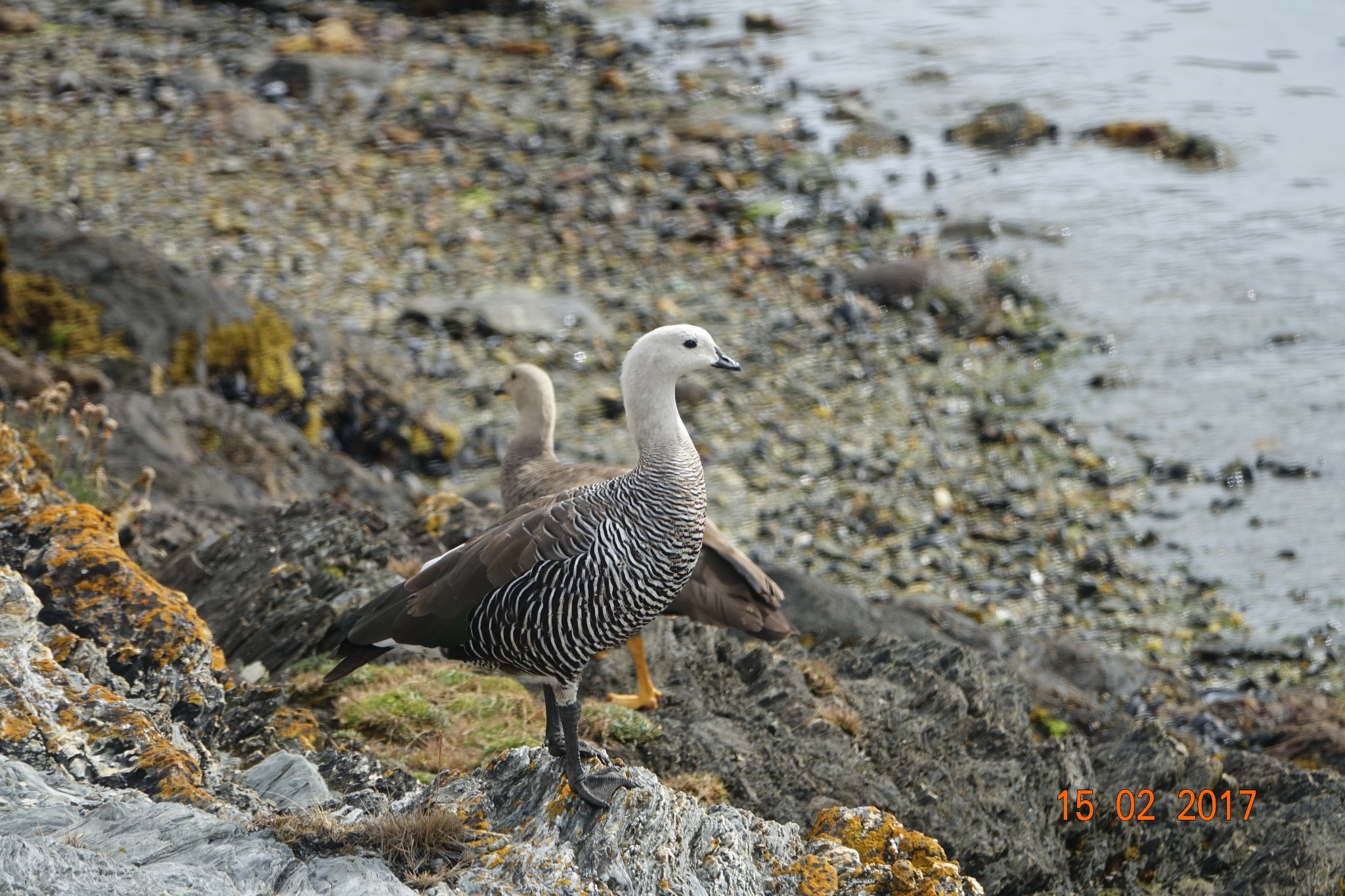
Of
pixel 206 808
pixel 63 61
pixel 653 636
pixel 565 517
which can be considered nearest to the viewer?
pixel 206 808

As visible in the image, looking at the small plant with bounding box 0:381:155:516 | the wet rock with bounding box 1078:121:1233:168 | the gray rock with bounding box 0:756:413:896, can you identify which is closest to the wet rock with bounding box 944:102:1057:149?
the wet rock with bounding box 1078:121:1233:168

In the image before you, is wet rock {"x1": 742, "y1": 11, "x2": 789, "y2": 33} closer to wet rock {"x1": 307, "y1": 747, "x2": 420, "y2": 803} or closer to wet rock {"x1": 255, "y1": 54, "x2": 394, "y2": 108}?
wet rock {"x1": 255, "y1": 54, "x2": 394, "y2": 108}

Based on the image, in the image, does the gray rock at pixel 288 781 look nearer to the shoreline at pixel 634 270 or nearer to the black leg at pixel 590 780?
the black leg at pixel 590 780

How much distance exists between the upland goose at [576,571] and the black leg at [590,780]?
1.62 feet

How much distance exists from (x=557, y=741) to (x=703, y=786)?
1.58 metres

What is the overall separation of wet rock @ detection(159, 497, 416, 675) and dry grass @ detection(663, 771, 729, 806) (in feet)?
7.56

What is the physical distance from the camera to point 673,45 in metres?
28.4

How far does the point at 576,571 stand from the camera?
20.7 ft

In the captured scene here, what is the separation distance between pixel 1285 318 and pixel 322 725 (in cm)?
1572

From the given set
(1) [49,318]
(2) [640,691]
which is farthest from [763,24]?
(2) [640,691]

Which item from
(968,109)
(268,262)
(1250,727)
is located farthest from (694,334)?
(968,109)

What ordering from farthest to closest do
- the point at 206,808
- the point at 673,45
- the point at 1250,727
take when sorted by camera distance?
the point at 673,45
the point at 1250,727
the point at 206,808

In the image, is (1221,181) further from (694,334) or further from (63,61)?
(63,61)

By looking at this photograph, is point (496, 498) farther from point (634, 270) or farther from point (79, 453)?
point (634, 270)
